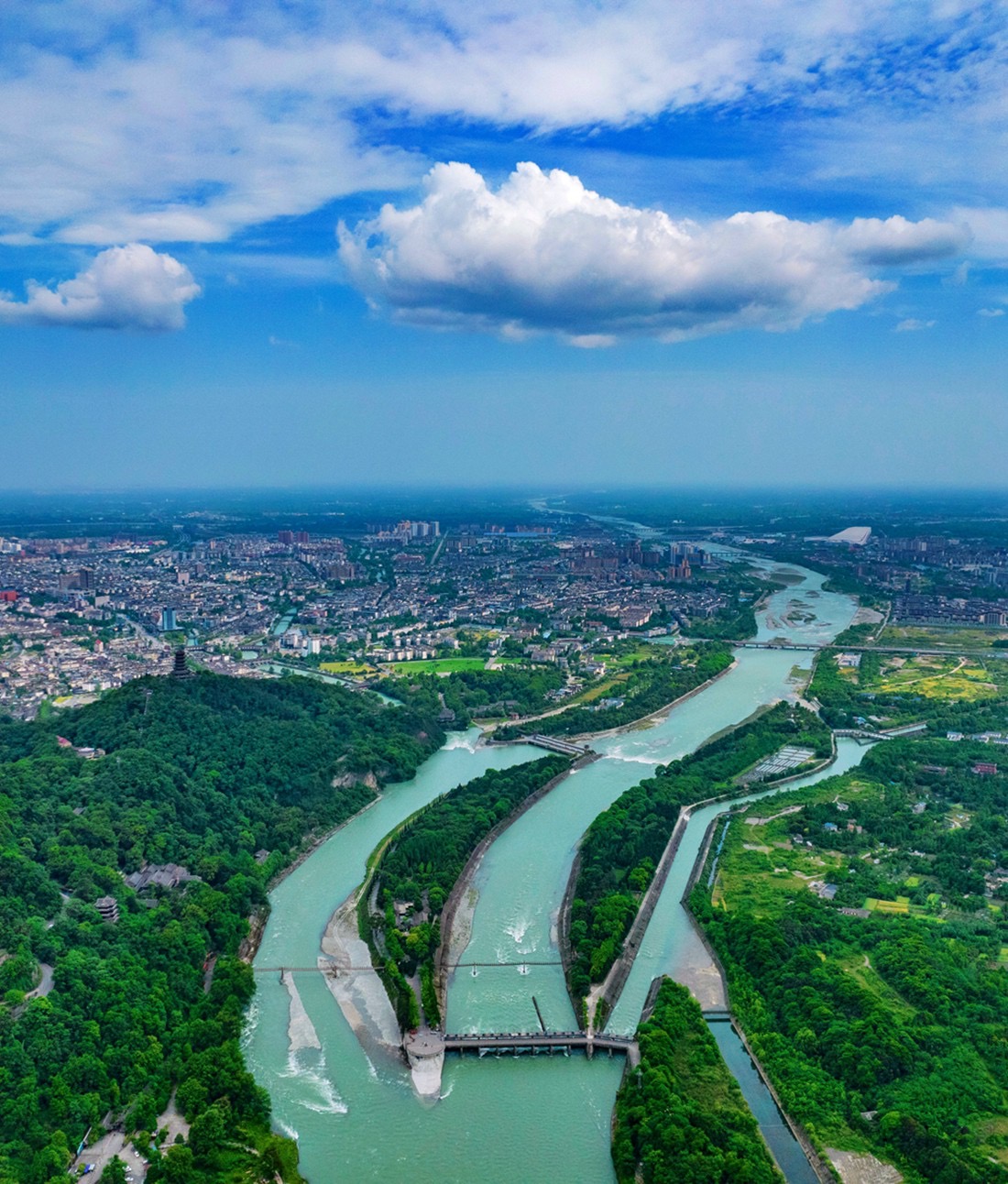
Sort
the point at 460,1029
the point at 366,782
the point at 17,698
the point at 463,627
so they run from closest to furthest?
1. the point at 460,1029
2. the point at 366,782
3. the point at 17,698
4. the point at 463,627

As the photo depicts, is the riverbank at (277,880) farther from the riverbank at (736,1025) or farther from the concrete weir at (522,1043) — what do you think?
the riverbank at (736,1025)

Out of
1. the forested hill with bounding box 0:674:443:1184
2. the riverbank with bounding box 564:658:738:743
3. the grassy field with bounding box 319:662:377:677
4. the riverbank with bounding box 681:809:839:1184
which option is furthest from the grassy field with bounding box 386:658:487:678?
the riverbank with bounding box 681:809:839:1184

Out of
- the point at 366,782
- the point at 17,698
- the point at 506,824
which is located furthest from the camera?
the point at 17,698

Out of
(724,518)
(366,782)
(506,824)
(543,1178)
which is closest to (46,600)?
(366,782)

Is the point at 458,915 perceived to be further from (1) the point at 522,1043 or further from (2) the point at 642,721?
(2) the point at 642,721

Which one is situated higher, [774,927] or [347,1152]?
[774,927]

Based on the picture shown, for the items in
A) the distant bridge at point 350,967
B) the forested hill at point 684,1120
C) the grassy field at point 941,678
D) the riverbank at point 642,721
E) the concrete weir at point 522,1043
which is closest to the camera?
the forested hill at point 684,1120

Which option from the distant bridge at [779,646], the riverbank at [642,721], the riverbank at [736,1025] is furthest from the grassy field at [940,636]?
the riverbank at [736,1025]

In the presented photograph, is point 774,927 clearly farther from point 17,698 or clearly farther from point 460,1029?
point 17,698
